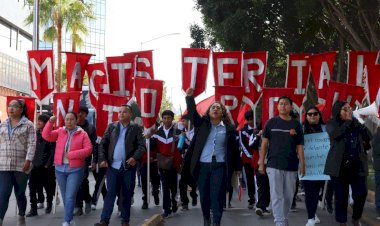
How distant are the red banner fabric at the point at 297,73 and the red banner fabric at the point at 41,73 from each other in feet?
15.5

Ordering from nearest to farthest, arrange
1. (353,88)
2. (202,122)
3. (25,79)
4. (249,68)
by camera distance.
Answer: (202,122)
(353,88)
(249,68)
(25,79)

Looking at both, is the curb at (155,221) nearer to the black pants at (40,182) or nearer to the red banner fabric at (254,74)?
the black pants at (40,182)

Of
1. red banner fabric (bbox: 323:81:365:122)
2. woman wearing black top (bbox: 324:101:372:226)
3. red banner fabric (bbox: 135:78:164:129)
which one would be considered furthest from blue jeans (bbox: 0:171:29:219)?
red banner fabric (bbox: 323:81:365:122)

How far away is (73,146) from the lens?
9.28 meters

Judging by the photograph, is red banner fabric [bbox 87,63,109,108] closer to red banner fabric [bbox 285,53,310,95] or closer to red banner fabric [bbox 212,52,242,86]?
red banner fabric [bbox 212,52,242,86]

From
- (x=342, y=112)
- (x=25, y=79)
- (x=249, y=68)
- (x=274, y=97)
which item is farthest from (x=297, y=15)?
(x=25, y=79)

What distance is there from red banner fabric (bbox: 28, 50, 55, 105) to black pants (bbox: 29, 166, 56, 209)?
60.1 inches

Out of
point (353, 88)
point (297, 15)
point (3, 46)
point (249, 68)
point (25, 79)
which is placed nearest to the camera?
point (353, 88)

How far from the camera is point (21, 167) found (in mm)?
8844

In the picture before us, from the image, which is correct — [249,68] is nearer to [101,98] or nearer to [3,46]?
[101,98]

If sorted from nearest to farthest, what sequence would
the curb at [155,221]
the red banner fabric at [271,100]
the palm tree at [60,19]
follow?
the curb at [155,221] → the red banner fabric at [271,100] → the palm tree at [60,19]

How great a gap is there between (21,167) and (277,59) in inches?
777

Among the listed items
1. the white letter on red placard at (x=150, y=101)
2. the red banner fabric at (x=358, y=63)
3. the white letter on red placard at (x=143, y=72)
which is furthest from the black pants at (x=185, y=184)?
the red banner fabric at (x=358, y=63)

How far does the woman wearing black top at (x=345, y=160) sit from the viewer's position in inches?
347
